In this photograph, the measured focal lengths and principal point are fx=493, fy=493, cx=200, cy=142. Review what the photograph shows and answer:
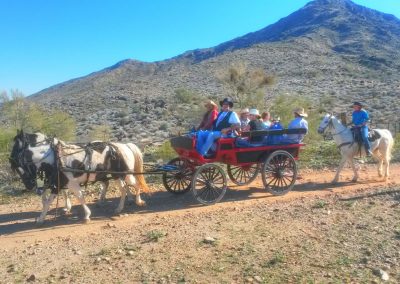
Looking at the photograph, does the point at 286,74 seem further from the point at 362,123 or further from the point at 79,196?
the point at 79,196

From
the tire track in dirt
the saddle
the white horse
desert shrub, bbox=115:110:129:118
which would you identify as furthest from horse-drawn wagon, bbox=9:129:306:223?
desert shrub, bbox=115:110:129:118

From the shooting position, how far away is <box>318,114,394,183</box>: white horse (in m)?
12.9

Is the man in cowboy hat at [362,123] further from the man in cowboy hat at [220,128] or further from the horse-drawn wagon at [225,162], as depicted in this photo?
the man in cowboy hat at [220,128]

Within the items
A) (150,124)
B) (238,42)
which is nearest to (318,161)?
(150,124)

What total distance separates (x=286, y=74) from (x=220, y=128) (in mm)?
50584

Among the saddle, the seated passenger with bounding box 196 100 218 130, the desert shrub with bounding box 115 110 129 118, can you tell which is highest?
the desert shrub with bounding box 115 110 129 118

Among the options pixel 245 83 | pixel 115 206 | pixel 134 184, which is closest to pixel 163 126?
pixel 245 83

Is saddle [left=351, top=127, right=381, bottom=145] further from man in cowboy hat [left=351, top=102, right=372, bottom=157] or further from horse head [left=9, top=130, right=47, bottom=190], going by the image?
horse head [left=9, top=130, right=47, bottom=190]

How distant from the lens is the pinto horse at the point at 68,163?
354 inches

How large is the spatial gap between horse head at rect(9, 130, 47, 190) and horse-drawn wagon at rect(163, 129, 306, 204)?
2813 mm

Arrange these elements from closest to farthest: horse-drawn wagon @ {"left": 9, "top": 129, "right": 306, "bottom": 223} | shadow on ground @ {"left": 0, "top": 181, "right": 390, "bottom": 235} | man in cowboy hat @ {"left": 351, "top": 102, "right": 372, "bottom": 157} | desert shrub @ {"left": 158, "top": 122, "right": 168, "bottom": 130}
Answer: horse-drawn wagon @ {"left": 9, "top": 129, "right": 306, "bottom": 223}, shadow on ground @ {"left": 0, "top": 181, "right": 390, "bottom": 235}, man in cowboy hat @ {"left": 351, "top": 102, "right": 372, "bottom": 157}, desert shrub @ {"left": 158, "top": 122, "right": 168, "bottom": 130}

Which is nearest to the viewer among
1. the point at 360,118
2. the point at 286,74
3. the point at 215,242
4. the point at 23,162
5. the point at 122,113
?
the point at 215,242

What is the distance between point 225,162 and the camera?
1080cm

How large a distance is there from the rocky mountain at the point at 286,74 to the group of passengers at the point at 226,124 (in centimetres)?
1812
